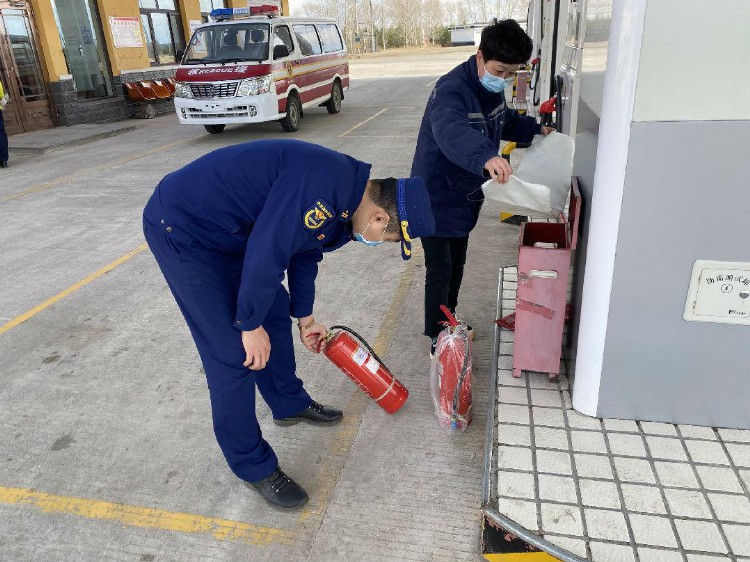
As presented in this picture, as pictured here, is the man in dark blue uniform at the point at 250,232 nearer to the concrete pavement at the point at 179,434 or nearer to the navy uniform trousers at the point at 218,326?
the navy uniform trousers at the point at 218,326

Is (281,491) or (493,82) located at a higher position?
(493,82)

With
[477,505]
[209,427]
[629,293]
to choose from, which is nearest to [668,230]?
[629,293]

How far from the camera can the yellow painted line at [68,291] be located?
403cm

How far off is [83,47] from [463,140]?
49.4ft

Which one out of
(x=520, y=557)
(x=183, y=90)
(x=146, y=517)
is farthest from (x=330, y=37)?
(x=520, y=557)

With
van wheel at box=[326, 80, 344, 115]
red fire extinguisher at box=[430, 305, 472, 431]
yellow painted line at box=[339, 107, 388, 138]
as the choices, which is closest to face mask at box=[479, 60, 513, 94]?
red fire extinguisher at box=[430, 305, 472, 431]

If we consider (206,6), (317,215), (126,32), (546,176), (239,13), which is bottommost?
(546,176)

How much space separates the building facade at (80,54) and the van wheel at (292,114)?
2921 millimetres

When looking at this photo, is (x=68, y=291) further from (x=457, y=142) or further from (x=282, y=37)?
(x=282, y=37)

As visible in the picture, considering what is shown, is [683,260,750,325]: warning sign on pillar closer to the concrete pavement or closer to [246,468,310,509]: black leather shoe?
the concrete pavement

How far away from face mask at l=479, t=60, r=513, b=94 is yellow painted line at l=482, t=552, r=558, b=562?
198cm

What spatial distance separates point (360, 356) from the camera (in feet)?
8.86

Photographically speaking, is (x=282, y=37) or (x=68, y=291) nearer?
(x=68, y=291)

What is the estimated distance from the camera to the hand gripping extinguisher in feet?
8.73
